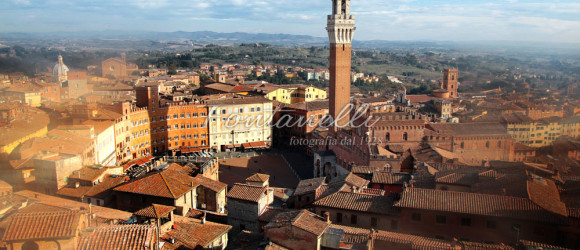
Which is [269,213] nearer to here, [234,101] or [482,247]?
[482,247]

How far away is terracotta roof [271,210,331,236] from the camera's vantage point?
36.3 ft

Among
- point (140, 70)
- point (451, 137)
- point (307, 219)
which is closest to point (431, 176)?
point (307, 219)

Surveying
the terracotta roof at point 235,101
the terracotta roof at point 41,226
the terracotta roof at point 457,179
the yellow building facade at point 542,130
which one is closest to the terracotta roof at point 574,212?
the terracotta roof at point 457,179

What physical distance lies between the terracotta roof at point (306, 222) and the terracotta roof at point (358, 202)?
2.53m

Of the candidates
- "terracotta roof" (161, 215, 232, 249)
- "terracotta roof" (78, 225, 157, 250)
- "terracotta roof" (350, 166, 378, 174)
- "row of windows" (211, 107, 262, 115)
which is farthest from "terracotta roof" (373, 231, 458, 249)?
"row of windows" (211, 107, 262, 115)

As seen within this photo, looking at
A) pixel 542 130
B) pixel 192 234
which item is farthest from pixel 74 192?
pixel 542 130

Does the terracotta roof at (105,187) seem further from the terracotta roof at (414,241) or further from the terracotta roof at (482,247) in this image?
the terracotta roof at (482,247)

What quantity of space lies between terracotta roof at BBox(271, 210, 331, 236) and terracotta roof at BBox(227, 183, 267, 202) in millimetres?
3311

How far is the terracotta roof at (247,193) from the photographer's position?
15.3 metres

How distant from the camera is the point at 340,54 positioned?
32.8m

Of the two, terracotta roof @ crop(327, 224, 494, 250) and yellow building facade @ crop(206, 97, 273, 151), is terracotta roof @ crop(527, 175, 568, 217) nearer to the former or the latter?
terracotta roof @ crop(327, 224, 494, 250)

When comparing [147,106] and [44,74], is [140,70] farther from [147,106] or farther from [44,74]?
[147,106]

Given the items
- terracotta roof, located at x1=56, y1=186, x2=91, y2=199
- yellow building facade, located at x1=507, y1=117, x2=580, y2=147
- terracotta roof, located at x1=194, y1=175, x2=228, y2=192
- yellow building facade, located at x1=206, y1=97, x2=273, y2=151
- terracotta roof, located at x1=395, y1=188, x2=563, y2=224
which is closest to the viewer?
terracotta roof, located at x1=395, y1=188, x2=563, y2=224

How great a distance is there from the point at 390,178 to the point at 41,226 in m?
13.4
